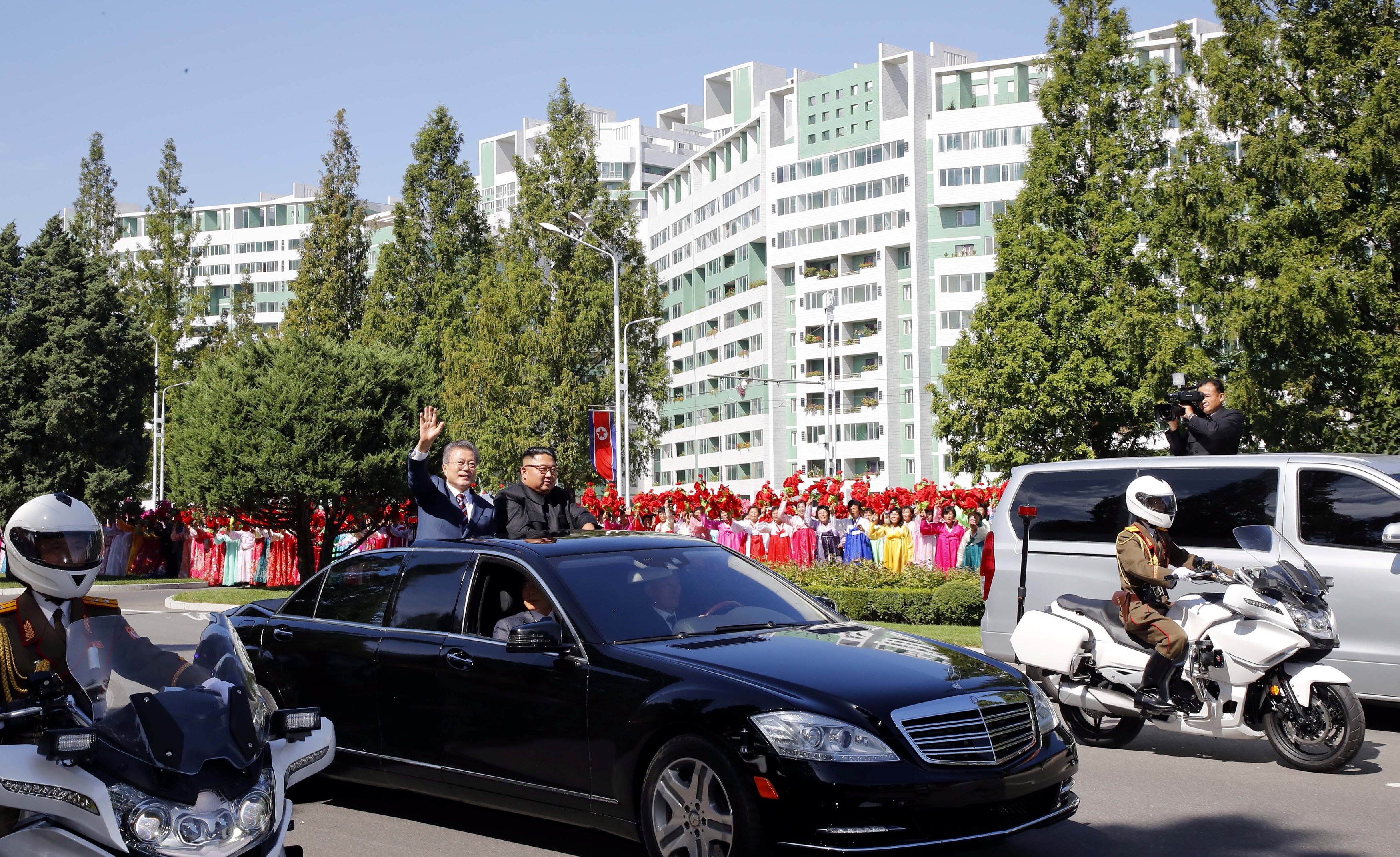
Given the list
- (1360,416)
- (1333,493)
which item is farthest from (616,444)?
(1333,493)

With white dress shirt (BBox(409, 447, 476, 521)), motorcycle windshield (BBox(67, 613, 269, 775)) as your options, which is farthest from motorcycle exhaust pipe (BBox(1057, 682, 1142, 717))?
motorcycle windshield (BBox(67, 613, 269, 775))

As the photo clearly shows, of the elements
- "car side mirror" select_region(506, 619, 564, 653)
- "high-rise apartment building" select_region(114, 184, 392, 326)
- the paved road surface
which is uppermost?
"high-rise apartment building" select_region(114, 184, 392, 326)

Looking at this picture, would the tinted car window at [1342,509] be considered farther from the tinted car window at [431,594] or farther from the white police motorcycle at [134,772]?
the white police motorcycle at [134,772]

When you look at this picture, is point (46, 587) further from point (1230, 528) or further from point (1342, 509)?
point (1342, 509)

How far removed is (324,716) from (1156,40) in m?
81.6

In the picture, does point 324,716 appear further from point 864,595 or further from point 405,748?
point 864,595

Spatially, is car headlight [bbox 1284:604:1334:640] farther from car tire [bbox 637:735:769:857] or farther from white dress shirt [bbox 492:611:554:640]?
white dress shirt [bbox 492:611:554:640]

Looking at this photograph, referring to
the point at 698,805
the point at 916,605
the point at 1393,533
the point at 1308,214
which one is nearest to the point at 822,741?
the point at 698,805

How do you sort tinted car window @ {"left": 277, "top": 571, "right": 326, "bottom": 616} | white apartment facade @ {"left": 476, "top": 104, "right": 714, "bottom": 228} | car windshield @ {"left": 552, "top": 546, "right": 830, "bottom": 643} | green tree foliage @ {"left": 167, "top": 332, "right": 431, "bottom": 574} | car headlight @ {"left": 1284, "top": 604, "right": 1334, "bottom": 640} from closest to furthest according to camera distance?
car windshield @ {"left": 552, "top": 546, "right": 830, "bottom": 643}, tinted car window @ {"left": 277, "top": 571, "right": 326, "bottom": 616}, car headlight @ {"left": 1284, "top": 604, "right": 1334, "bottom": 640}, green tree foliage @ {"left": 167, "top": 332, "right": 431, "bottom": 574}, white apartment facade @ {"left": 476, "top": 104, "right": 714, "bottom": 228}

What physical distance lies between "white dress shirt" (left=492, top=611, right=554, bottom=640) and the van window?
534cm

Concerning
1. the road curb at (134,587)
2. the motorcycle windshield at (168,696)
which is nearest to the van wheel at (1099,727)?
the motorcycle windshield at (168,696)

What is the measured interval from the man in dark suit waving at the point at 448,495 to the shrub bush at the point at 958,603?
10.1 meters

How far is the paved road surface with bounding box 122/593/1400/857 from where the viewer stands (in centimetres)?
639

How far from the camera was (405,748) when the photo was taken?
22.2ft
